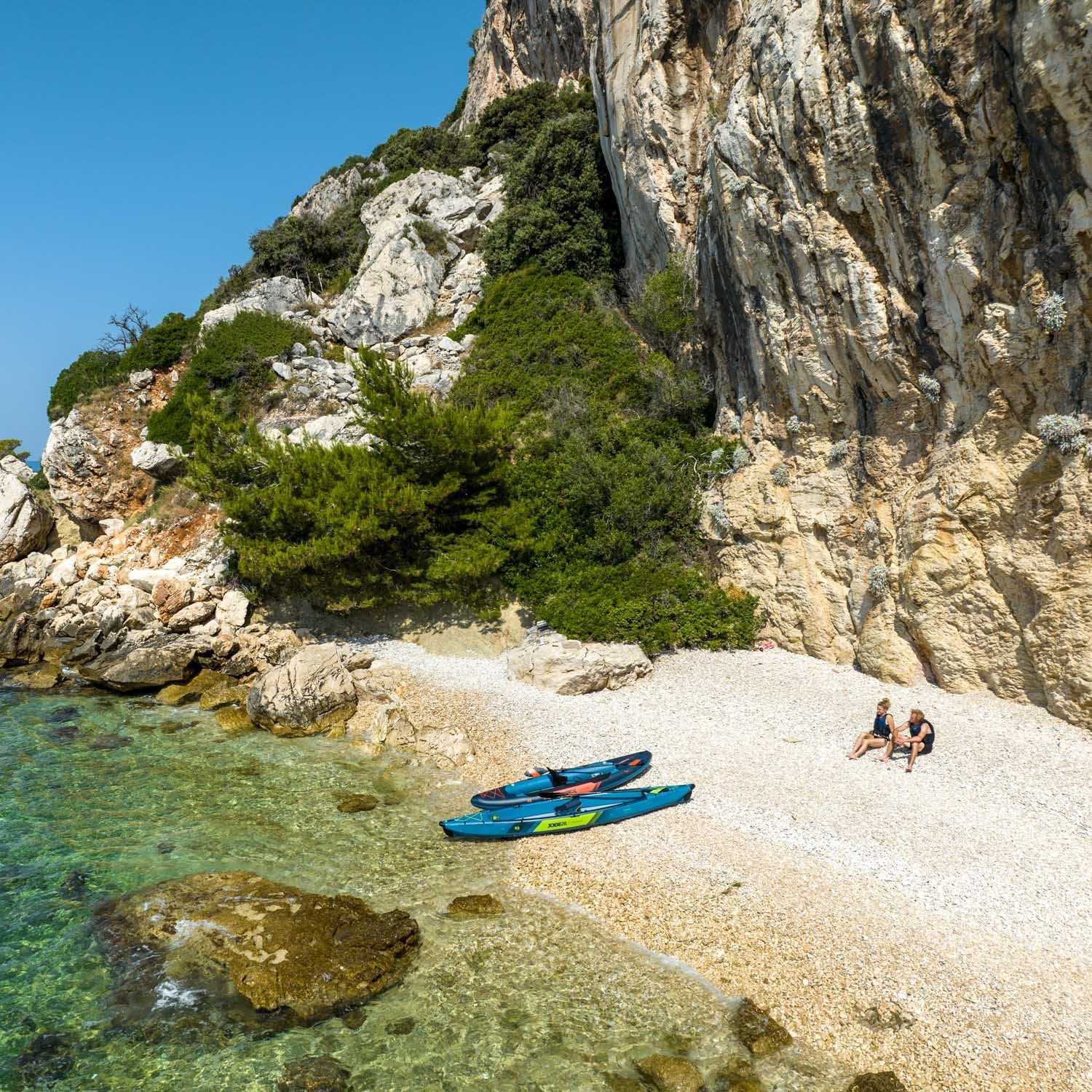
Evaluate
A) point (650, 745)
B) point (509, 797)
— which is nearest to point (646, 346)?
point (650, 745)

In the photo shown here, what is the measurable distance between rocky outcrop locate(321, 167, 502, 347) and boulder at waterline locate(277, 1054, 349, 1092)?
32.1 metres

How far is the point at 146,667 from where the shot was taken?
19266 millimetres

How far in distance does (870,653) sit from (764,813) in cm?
602

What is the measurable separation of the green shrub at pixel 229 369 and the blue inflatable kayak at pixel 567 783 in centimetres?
2558

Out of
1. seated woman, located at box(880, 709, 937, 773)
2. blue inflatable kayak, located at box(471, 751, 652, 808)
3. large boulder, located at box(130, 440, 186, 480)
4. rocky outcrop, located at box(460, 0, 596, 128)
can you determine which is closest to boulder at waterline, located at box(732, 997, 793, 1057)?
blue inflatable kayak, located at box(471, 751, 652, 808)

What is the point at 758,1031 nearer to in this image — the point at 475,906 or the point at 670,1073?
the point at 670,1073

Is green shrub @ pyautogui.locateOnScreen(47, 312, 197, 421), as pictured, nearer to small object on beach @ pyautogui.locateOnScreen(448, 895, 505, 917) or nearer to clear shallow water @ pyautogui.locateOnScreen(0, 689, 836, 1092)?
clear shallow water @ pyautogui.locateOnScreen(0, 689, 836, 1092)

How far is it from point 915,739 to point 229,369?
107ft

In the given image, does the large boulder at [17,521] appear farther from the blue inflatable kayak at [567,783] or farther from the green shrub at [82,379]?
the blue inflatable kayak at [567,783]

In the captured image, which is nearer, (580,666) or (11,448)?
(580,666)

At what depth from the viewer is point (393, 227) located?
1444 inches

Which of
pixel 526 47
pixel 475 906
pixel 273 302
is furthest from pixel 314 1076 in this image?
pixel 526 47

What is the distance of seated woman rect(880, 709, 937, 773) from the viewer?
11453 millimetres

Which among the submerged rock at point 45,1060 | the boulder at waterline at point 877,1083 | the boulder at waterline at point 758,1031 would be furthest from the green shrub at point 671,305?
the submerged rock at point 45,1060
